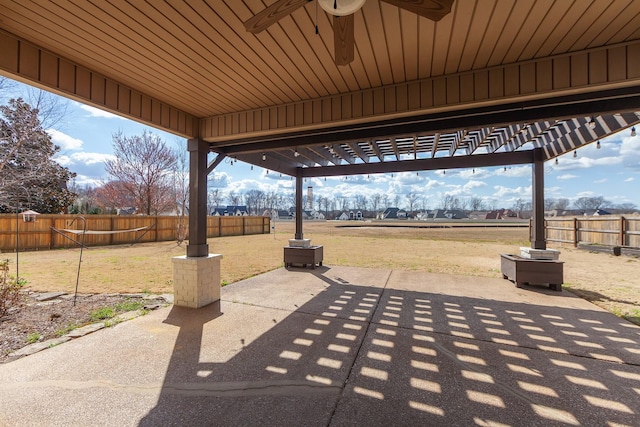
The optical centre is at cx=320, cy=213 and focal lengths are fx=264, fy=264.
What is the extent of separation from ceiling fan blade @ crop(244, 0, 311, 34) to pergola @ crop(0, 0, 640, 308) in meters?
0.03

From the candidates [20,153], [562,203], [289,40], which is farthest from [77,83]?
[562,203]

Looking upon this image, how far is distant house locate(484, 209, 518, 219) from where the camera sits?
187 feet

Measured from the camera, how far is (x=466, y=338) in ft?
10.0

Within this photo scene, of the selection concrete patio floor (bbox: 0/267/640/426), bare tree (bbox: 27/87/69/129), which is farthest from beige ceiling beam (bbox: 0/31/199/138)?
bare tree (bbox: 27/87/69/129)

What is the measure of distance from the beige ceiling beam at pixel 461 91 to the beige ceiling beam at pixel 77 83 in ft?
3.37

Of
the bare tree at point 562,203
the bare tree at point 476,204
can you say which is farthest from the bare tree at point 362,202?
the bare tree at point 562,203

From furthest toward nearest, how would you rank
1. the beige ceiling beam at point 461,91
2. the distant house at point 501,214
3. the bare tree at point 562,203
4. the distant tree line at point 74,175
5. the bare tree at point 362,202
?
the bare tree at point 362,202 → the distant house at point 501,214 → the bare tree at point 562,203 → the distant tree line at point 74,175 → the beige ceiling beam at point 461,91

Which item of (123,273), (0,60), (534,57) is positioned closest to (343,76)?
(534,57)

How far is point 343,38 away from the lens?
188 cm

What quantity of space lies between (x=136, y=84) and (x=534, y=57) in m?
4.39

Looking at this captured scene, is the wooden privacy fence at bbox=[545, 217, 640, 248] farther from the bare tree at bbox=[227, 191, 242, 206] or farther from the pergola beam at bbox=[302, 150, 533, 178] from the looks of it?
the bare tree at bbox=[227, 191, 242, 206]

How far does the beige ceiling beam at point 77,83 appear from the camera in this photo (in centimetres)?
231

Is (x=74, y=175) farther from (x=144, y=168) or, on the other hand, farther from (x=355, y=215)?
(x=355, y=215)

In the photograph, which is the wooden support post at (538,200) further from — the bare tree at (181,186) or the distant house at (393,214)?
the distant house at (393,214)
